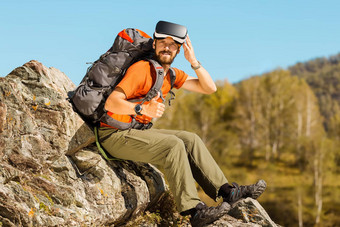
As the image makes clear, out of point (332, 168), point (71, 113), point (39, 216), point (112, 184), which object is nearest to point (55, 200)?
point (39, 216)

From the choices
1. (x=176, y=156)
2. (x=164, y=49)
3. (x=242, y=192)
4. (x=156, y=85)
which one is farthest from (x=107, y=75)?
(x=242, y=192)

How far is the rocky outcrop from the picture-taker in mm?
5078

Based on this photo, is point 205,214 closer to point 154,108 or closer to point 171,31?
point 154,108

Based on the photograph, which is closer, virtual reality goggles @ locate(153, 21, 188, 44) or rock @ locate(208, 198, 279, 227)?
virtual reality goggles @ locate(153, 21, 188, 44)

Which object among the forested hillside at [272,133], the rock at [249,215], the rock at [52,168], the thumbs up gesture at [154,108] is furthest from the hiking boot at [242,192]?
the forested hillside at [272,133]

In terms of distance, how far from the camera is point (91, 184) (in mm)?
5715

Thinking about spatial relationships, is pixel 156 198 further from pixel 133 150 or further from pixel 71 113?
pixel 71 113

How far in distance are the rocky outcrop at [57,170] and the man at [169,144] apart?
45 centimetres

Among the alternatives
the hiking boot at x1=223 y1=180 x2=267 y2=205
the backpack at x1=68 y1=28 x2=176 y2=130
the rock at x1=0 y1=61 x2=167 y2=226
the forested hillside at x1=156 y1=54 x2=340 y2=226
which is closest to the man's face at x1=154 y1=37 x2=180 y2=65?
the backpack at x1=68 y1=28 x2=176 y2=130

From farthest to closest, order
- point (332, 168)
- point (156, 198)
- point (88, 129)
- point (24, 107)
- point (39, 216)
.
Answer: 1. point (332, 168)
2. point (156, 198)
3. point (88, 129)
4. point (24, 107)
5. point (39, 216)

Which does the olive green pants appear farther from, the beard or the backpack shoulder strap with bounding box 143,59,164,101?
the beard

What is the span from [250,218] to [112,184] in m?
2.20

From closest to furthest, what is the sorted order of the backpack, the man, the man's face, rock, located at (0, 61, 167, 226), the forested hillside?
rock, located at (0, 61, 167, 226)
the man
the backpack
the man's face
the forested hillside

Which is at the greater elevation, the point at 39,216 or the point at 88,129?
the point at 88,129
